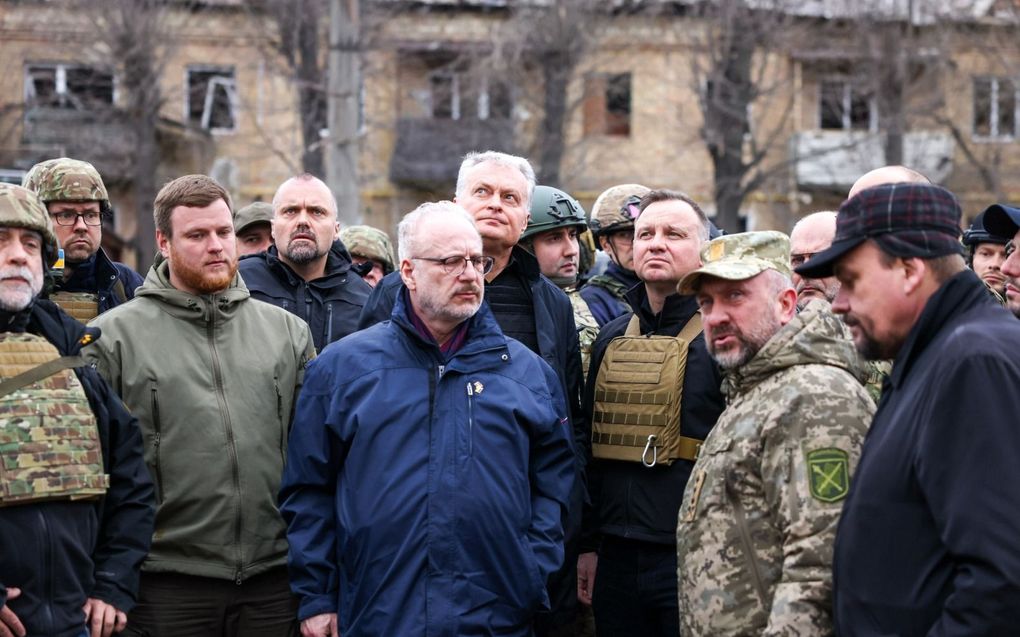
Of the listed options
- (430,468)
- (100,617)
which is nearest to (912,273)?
(430,468)

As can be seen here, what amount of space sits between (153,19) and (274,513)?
73.7 feet

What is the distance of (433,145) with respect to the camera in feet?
102

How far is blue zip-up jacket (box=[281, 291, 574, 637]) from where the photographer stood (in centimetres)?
457

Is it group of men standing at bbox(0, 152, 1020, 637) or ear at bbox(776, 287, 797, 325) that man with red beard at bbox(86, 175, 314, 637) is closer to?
group of men standing at bbox(0, 152, 1020, 637)

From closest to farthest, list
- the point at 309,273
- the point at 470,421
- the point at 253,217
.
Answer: the point at 470,421 < the point at 309,273 < the point at 253,217

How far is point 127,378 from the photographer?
501 cm

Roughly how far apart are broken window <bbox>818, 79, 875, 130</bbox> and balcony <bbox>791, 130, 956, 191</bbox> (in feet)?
2.49

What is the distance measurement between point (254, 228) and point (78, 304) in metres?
2.09

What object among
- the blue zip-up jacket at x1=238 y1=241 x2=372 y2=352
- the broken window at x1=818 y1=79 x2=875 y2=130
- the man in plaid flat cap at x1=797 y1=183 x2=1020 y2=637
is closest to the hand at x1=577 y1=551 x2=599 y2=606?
the blue zip-up jacket at x1=238 y1=241 x2=372 y2=352

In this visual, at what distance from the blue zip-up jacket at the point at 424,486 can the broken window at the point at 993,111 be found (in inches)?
1151

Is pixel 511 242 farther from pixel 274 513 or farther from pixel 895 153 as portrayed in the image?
pixel 895 153

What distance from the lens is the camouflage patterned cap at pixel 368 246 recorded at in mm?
8727

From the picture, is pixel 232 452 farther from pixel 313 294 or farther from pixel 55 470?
pixel 313 294

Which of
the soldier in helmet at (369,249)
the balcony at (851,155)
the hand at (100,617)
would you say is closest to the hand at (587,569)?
the hand at (100,617)
